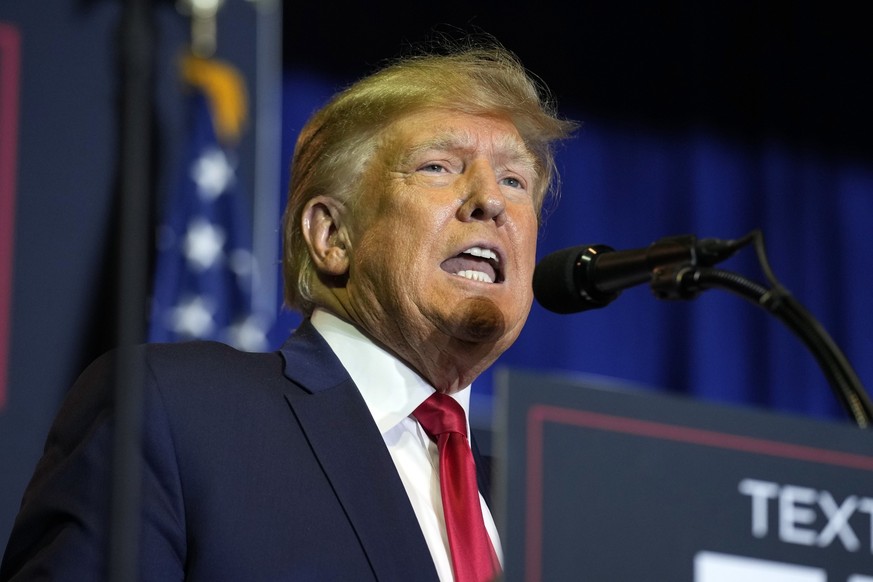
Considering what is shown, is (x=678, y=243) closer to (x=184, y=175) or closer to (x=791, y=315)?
(x=791, y=315)

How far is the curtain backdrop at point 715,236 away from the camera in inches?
169

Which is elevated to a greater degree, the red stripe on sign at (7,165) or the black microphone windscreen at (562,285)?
the red stripe on sign at (7,165)

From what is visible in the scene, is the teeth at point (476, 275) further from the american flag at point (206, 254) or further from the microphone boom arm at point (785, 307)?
the american flag at point (206, 254)

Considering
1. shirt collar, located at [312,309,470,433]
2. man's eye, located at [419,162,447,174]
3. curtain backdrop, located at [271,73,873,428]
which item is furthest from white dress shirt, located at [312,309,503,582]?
curtain backdrop, located at [271,73,873,428]

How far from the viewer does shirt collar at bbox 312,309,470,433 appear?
6.44 ft

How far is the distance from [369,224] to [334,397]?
1.25 ft

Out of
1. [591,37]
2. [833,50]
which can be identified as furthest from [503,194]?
[833,50]

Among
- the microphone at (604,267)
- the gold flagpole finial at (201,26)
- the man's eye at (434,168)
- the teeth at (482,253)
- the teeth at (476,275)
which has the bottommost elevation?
the microphone at (604,267)

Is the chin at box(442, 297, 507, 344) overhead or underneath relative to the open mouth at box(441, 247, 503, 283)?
underneath

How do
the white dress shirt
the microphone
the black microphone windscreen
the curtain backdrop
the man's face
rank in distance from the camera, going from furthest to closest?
the curtain backdrop
the man's face
the white dress shirt
the black microphone windscreen
the microphone

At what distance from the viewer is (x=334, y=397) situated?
1.90 meters

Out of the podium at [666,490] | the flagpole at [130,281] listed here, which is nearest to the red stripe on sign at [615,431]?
the podium at [666,490]

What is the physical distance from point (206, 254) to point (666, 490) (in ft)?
8.73

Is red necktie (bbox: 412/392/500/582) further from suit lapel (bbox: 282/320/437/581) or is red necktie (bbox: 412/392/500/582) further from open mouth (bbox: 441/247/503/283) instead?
open mouth (bbox: 441/247/503/283)
